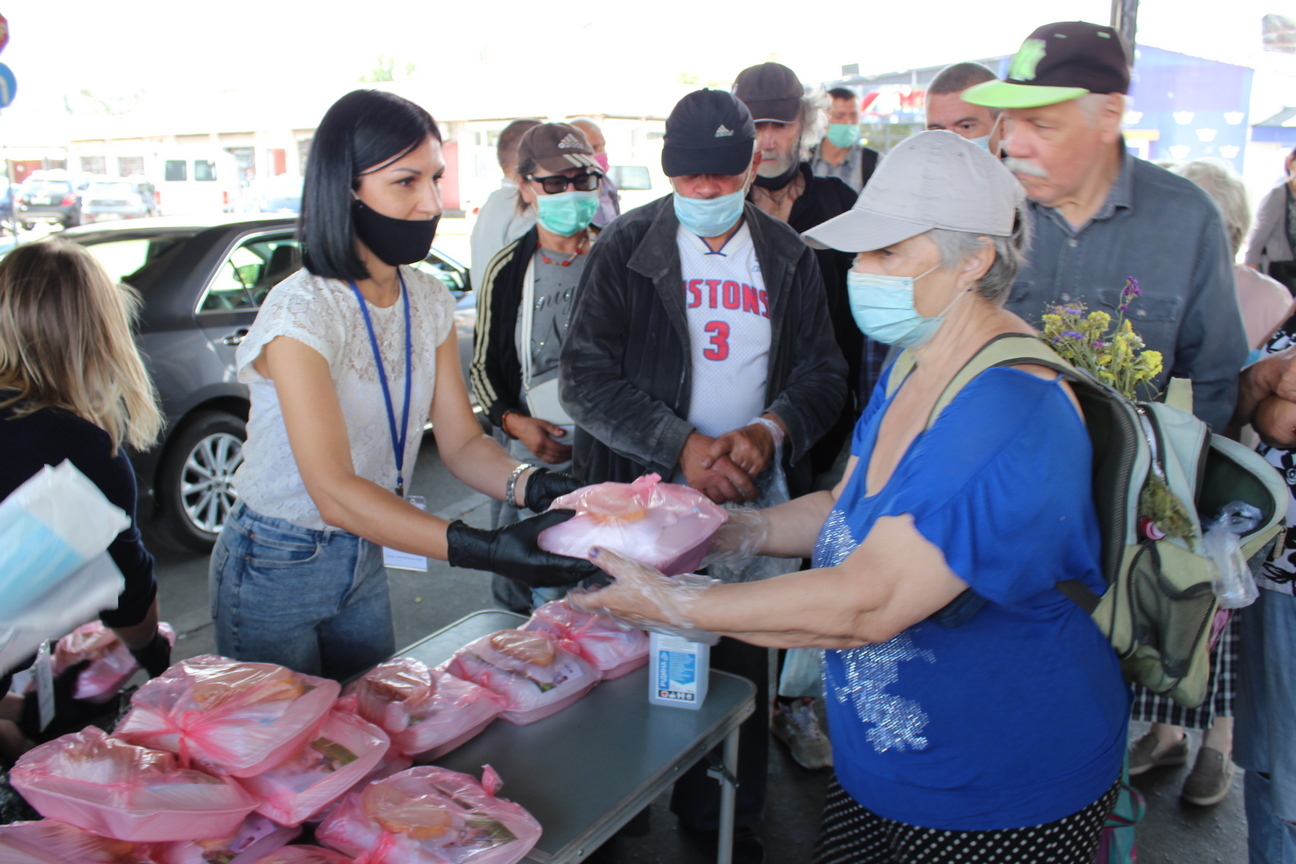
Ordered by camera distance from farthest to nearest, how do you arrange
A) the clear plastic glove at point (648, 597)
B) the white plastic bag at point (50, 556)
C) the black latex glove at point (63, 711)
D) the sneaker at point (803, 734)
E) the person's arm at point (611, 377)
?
the sneaker at point (803, 734)
the person's arm at point (611, 377)
the black latex glove at point (63, 711)
the clear plastic glove at point (648, 597)
the white plastic bag at point (50, 556)

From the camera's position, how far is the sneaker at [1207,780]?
116 inches

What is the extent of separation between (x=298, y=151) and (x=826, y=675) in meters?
32.3

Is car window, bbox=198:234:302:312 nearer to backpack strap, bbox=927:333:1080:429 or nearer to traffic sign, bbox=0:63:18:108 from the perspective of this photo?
traffic sign, bbox=0:63:18:108

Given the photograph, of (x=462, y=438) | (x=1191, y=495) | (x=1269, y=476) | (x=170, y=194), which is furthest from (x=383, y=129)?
(x=170, y=194)

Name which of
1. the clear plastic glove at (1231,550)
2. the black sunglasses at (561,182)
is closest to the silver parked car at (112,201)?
the black sunglasses at (561,182)

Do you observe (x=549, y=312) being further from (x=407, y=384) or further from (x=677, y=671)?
(x=677, y=671)

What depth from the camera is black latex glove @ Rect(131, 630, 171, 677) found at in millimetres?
2311

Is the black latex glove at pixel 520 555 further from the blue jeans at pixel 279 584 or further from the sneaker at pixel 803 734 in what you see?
the sneaker at pixel 803 734

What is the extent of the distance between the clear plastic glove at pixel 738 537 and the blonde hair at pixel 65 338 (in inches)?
55.6

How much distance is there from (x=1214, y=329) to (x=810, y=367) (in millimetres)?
1029

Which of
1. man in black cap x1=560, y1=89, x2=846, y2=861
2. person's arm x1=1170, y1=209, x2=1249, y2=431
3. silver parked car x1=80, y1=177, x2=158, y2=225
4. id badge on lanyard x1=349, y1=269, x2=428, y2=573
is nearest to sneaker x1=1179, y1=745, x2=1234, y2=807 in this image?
person's arm x1=1170, y1=209, x2=1249, y2=431

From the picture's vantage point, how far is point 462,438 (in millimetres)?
2271

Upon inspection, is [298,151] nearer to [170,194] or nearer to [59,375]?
[170,194]

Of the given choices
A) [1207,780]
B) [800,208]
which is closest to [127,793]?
[800,208]
